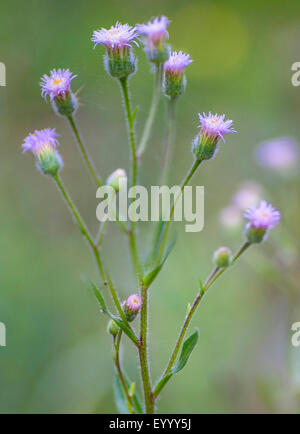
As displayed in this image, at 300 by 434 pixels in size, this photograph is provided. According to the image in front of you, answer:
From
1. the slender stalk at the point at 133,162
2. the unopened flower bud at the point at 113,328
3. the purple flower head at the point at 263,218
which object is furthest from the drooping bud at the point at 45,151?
the purple flower head at the point at 263,218

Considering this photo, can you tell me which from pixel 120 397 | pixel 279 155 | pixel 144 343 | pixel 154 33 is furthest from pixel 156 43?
pixel 279 155

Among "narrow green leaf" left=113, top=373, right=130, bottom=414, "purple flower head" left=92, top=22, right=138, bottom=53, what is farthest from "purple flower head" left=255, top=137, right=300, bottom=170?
"narrow green leaf" left=113, top=373, right=130, bottom=414

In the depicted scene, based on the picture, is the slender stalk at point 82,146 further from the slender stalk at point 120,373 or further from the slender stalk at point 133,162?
the slender stalk at point 120,373

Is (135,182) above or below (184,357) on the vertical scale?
above

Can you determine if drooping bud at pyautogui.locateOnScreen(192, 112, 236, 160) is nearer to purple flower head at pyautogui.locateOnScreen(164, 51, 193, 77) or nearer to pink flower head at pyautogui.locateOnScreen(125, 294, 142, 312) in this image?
purple flower head at pyautogui.locateOnScreen(164, 51, 193, 77)

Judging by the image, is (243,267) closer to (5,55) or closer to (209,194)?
(209,194)

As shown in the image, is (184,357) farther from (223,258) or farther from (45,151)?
(45,151)
